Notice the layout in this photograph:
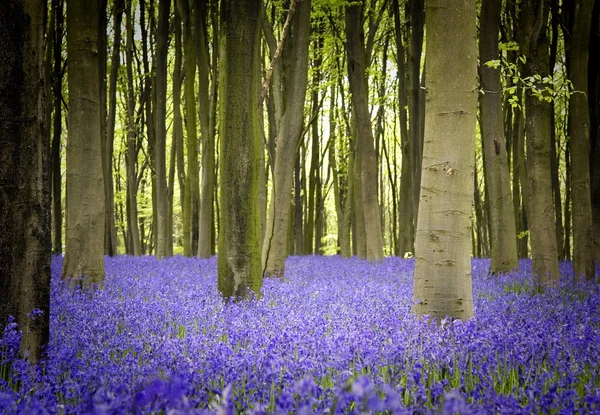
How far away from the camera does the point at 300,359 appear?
3225 millimetres

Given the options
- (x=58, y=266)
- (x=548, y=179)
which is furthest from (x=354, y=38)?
(x=58, y=266)

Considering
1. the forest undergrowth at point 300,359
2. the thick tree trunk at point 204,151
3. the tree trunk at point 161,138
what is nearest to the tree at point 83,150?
the forest undergrowth at point 300,359

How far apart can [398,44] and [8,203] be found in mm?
15724

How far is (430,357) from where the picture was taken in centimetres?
375

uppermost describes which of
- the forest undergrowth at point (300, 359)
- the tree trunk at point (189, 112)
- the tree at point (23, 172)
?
the tree trunk at point (189, 112)

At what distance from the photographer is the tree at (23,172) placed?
382cm

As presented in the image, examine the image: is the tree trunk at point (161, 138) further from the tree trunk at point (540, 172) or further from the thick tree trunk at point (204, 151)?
the tree trunk at point (540, 172)

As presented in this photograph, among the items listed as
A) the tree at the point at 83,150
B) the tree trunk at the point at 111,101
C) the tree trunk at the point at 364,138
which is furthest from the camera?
the tree trunk at the point at 111,101

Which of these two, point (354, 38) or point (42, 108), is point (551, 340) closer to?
point (42, 108)

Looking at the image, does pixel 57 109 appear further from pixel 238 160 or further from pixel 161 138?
pixel 238 160

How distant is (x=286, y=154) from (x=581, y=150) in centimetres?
557

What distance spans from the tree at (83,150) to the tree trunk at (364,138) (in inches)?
328

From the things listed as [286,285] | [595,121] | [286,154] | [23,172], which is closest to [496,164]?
[286,154]

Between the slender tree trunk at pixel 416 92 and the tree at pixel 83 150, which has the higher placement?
the slender tree trunk at pixel 416 92
